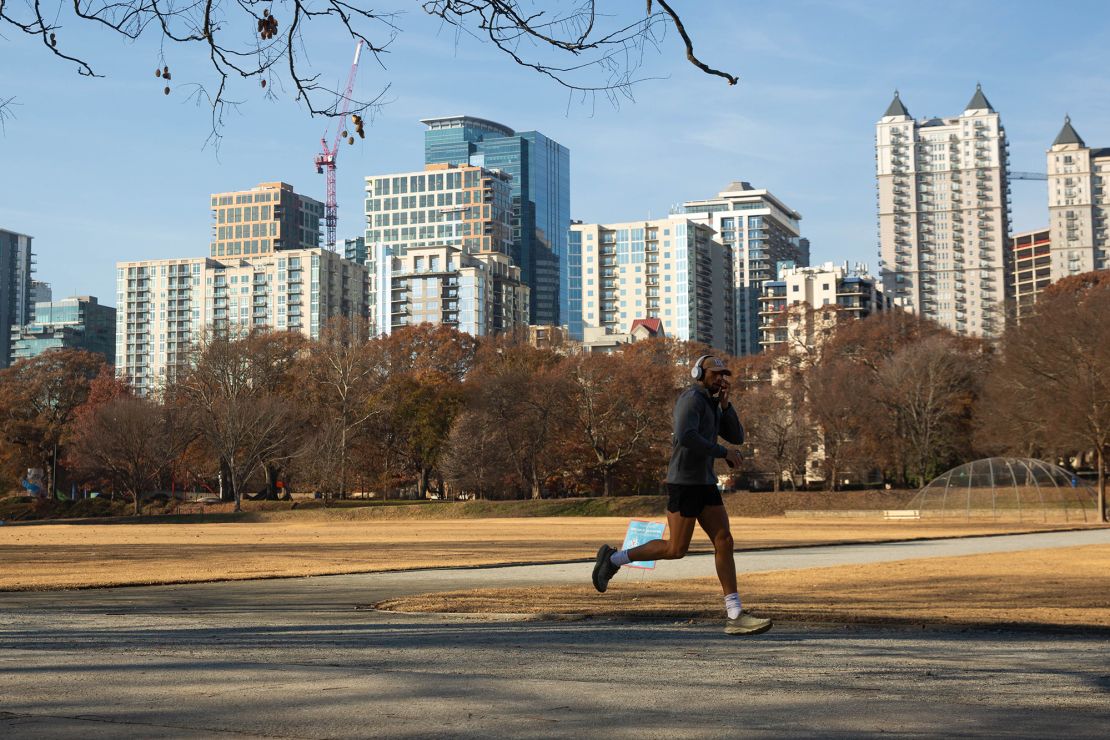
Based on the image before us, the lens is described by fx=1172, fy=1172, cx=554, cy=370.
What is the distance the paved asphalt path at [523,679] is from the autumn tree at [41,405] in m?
89.3

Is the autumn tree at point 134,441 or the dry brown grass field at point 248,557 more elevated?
the autumn tree at point 134,441

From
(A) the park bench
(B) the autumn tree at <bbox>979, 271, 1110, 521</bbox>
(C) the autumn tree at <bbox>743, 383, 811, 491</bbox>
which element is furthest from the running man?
(C) the autumn tree at <bbox>743, 383, 811, 491</bbox>

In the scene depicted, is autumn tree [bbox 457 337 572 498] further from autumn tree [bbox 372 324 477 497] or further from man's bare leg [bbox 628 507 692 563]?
man's bare leg [bbox 628 507 692 563]

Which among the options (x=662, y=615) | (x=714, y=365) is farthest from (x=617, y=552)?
(x=714, y=365)

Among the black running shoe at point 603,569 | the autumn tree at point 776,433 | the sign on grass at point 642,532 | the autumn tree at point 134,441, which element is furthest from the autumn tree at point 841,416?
the black running shoe at point 603,569

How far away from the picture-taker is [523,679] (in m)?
7.34

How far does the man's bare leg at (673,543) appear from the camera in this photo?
9609mm

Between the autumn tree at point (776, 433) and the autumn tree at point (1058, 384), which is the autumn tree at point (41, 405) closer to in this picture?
the autumn tree at point (776, 433)

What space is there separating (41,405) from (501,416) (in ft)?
143

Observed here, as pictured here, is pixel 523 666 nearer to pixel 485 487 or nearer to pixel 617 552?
pixel 617 552

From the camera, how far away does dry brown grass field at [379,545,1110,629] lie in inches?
467

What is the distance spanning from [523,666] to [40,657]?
3557 mm

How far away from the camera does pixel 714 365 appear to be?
Answer: 31.9 feet

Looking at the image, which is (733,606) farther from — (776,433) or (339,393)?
(776,433)
